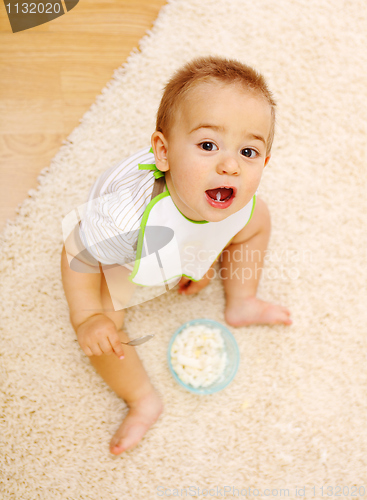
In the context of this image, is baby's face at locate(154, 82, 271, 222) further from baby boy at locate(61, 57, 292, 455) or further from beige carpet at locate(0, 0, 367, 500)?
beige carpet at locate(0, 0, 367, 500)

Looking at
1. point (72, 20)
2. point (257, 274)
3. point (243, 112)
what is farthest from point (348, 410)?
point (72, 20)

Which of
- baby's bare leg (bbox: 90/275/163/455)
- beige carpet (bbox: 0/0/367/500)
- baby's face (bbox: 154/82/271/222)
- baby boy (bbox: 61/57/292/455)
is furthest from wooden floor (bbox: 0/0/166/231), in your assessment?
baby's face (bbox: 154/82/271/222)

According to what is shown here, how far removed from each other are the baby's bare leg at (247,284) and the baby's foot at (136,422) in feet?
0.82

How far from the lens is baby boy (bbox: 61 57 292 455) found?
65 centimetres

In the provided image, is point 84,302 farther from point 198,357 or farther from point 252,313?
point 252,313

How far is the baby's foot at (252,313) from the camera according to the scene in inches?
39.6

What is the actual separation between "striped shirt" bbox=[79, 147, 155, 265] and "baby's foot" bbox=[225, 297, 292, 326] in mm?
294

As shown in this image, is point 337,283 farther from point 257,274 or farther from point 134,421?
point 134,421

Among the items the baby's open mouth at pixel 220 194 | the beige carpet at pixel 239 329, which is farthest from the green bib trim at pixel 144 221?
the beige carpet at pixel 239 329

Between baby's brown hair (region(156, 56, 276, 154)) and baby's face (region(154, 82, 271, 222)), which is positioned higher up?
baby's brown hair (region(156, 56, 276, 154))

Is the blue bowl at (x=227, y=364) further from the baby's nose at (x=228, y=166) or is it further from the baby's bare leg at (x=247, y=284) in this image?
the baby's nose at (x=228, y=166)

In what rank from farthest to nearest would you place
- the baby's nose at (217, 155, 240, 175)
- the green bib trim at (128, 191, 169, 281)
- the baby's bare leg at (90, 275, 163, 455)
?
the baby's bare leg at (90, 275, 163, 455) → the green bib trim at (128, 191, 169, 281) → the baby's nose at (217, 155, 240, 175)

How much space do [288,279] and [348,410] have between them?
13.0 inches

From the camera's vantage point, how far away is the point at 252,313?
3.30 feet
